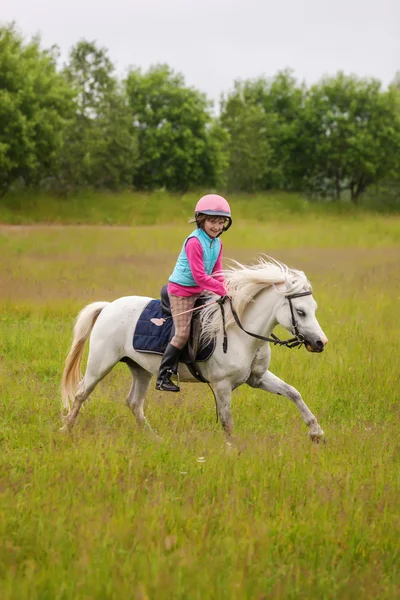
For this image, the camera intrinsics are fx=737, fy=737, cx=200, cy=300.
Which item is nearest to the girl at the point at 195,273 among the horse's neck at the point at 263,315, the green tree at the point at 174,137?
the horse's neck at the point at 263,315

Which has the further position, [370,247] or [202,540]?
[370,247]

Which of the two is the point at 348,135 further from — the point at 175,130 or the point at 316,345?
the point at 316,345

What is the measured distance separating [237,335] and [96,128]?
44.5 m

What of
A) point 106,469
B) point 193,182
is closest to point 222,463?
point 106,469

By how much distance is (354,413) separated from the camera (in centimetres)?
787

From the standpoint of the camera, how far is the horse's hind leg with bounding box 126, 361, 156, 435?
7328 millimetres

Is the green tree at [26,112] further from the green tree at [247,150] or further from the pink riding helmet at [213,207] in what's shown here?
the pink riding helmet at [213,207]

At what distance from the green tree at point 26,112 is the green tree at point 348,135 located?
2864 cm

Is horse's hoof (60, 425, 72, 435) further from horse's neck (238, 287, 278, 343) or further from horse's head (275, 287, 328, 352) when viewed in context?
horse's head (275, 287, 328, 352)

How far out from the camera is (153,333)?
6961 millimetres

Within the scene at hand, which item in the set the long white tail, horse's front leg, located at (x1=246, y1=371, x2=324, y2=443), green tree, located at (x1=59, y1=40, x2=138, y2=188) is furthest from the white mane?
green tree, located at (x1=59, y1=40, x2=138, y2=188)

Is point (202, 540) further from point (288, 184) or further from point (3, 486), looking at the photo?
point (288, 184)

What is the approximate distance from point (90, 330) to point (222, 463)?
2.58m

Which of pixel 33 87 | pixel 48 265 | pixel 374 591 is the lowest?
pixel 48 265
